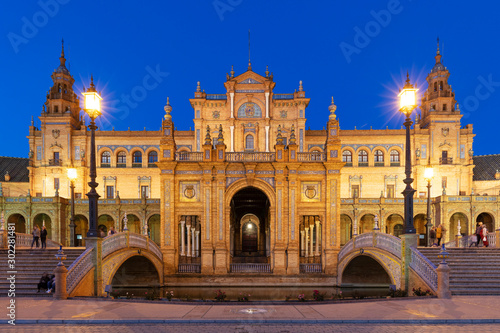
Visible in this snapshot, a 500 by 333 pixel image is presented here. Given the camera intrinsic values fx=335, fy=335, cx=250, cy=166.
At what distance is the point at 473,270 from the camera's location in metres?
14.6

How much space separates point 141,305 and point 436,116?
45.7 m

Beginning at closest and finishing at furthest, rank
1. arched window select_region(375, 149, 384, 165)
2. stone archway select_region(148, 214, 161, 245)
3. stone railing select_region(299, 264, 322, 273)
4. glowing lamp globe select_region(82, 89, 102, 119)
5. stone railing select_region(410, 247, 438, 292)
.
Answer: stone railing select_region(410, 247, 438, 292) < glowing lamp globe select_region(82, 89, 102, 119) < stone railing select_region(299, 264, 322, 273) < stone archway select_region(148, 214, 161, 245) < arched window select_region(375, 149, 384, 165)

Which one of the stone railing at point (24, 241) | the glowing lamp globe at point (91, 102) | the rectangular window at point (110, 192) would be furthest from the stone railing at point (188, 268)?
the rectangular window at point (110, 192)

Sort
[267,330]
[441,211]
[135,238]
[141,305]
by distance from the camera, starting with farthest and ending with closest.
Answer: [441,211]
[135,238]
[141,305]
[267,330]

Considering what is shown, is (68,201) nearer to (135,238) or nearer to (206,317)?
(135,238)

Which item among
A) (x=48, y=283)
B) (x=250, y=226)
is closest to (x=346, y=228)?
(x=250, y=226)

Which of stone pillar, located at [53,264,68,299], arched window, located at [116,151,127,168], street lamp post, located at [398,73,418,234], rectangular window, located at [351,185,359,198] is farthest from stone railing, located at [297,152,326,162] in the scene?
arched window, located at [116,151,127,168]

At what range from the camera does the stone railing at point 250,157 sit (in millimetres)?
24641

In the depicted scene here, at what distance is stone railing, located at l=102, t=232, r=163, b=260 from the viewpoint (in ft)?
55.4

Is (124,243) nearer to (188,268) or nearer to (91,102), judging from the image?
(188,268)

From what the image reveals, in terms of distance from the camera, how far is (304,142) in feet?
140

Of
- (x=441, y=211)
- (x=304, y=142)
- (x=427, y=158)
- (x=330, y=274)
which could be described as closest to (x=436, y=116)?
(x=427, y=158)

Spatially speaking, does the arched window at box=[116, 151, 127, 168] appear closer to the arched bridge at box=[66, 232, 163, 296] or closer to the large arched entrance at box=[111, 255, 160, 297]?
the large arched entrance at box=[111, 255, 160, 297]

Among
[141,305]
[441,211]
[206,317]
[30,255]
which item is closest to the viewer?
[206,317]
